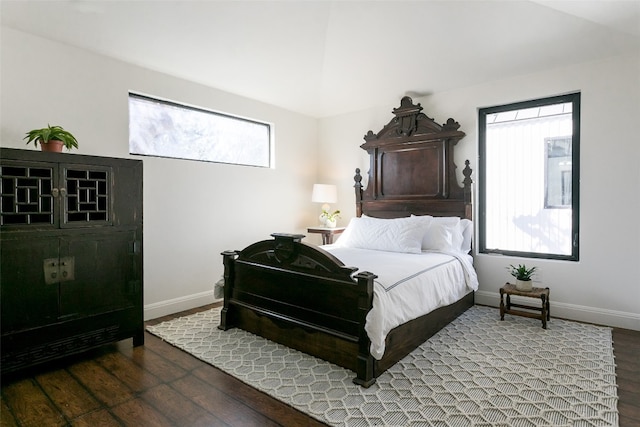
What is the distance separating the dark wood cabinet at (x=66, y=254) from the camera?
7.86ft

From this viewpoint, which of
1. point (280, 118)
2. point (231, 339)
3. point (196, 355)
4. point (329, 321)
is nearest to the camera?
point (329, 321)

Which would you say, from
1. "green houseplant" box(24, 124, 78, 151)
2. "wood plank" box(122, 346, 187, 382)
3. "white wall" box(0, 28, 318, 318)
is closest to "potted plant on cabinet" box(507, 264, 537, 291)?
"white wall" box(0, 28, 318, 318)

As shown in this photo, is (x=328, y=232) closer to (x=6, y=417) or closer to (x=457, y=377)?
(x=457, y=377)

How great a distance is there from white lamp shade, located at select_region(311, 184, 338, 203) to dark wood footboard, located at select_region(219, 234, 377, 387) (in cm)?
200

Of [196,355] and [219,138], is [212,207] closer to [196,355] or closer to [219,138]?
[219,138]

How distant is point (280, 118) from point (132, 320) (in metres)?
3.21

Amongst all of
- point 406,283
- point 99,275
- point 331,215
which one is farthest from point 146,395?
point 331,215

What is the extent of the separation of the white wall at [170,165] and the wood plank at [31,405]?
135cm

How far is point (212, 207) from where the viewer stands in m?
4.24

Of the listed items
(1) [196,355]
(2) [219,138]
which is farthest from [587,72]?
(1) [196,355]

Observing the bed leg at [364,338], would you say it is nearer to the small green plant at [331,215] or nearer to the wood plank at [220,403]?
the wood plank at [220,403]

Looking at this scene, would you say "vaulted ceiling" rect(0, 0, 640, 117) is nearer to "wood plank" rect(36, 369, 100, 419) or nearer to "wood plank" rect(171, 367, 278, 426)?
"wood plank" rect(36, 369, 100, 419)

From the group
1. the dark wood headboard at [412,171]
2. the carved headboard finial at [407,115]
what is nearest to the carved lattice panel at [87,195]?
the dark wood headboard at [412,171]

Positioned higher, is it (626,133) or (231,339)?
(626,133)
